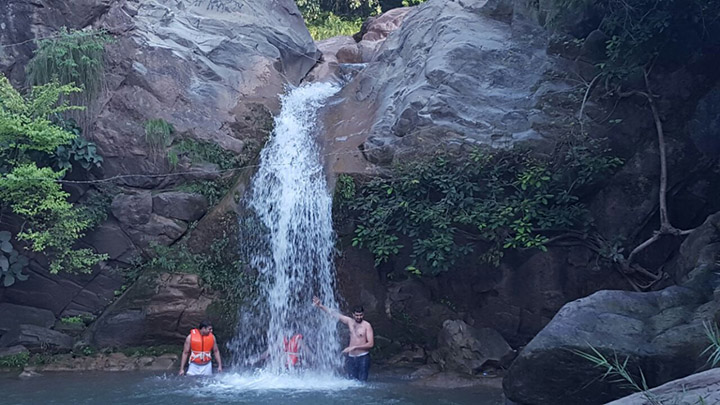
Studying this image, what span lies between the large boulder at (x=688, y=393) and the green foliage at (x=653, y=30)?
21.9ft

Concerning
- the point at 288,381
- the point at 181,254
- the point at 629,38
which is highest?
the point at 629,38

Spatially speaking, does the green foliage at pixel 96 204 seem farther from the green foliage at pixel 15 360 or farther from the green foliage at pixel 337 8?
the green foliage at pixel 337 8

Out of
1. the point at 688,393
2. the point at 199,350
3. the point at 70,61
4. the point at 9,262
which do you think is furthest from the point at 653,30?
the point at 9,262

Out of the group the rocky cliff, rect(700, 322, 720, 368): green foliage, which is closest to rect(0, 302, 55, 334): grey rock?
the rocky cliff

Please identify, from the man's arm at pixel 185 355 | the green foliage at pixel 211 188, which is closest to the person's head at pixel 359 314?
the man's arm at pixel 185 355

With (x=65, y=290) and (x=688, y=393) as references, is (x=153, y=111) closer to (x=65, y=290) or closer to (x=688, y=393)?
(x=65, y=290)

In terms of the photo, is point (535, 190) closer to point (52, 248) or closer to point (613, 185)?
point (613, 185)

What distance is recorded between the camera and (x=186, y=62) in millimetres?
15109

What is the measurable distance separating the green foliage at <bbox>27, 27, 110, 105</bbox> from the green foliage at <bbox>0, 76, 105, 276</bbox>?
1.09 meters

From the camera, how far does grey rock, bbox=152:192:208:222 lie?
1273 cm

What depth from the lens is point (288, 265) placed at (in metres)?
12.4

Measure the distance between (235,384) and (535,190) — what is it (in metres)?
5.51

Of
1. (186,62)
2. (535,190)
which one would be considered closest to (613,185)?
(535,190)

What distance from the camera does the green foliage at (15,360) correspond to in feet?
37.7
